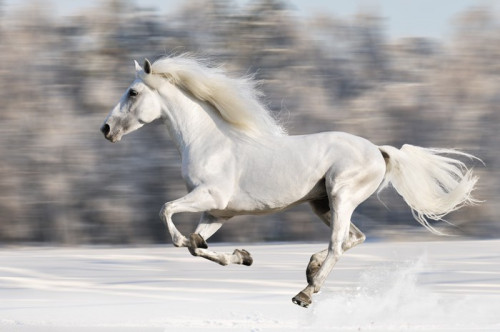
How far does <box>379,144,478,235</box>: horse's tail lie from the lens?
5.38 metres

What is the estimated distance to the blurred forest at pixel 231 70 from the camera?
11445 mm

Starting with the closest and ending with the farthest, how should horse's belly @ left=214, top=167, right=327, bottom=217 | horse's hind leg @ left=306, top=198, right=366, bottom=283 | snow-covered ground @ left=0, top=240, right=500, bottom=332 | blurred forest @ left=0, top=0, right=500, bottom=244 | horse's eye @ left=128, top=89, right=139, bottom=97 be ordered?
1. horse's belly @ left=214, top=167, right=327, bottom=217
2. horse's hind leg @ left=306, top=198, right=366, bottom=283
3. horse's eye @ left=128, top=89, right=139, bottom=97
4. snow-covered ground @ left=0, top=240, right=500, bottom=332
5. blurred forest @ left=0, top=0, right=500, bottom=244

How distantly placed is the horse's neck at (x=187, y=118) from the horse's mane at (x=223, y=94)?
39 mm

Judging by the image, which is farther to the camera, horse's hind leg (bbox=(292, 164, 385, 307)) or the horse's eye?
the horse's eye

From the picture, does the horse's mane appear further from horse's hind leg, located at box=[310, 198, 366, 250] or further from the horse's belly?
horse's hind leg, located at box=[310, 198, 366, 250]

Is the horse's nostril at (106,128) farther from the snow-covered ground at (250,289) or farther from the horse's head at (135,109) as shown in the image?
the snow-covered ground at (250,289)

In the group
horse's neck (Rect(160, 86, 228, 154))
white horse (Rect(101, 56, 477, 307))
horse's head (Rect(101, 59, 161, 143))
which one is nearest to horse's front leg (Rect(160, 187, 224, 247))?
white horse (Rect(101, 56, 477, 307))

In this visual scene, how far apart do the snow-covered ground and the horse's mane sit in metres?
1.19

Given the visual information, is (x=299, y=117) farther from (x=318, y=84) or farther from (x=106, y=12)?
(x=106, y=12)

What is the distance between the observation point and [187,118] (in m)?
5.29

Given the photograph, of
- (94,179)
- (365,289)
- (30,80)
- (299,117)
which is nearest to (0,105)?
(30,80)

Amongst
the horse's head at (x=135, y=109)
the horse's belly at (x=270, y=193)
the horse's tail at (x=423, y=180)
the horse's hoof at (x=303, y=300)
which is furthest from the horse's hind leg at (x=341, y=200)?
the horse's head at (x=135, y=109)

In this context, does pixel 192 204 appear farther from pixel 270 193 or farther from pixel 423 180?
pixel 423 180

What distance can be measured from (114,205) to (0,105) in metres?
1.81
